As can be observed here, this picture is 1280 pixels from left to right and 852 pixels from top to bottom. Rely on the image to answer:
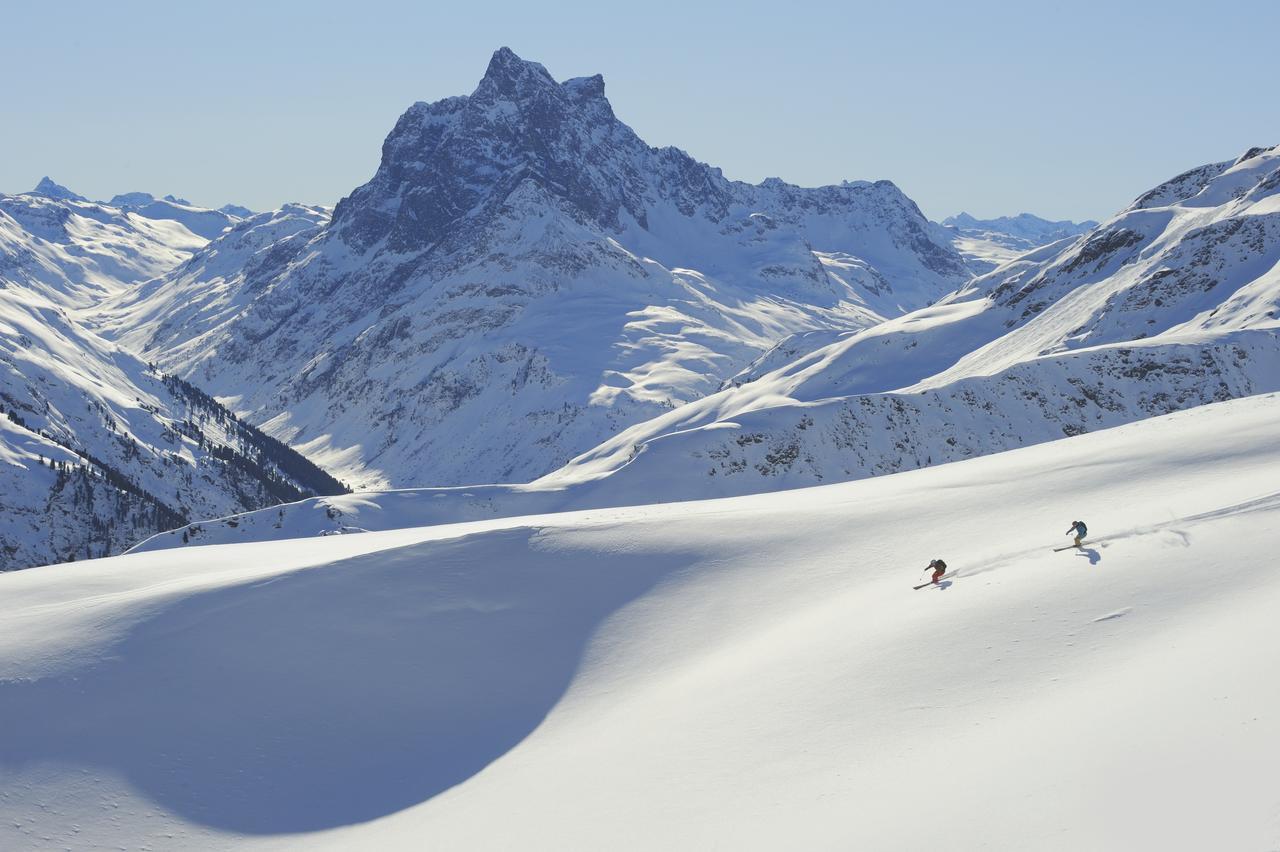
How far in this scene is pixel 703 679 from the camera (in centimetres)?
2573

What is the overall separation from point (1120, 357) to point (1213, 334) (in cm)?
862

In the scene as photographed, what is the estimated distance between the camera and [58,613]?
1200 inches

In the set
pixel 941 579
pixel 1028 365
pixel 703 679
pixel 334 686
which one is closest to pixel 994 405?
pixel 1028 365

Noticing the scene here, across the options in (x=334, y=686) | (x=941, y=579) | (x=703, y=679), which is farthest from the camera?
(x=334, y=686)

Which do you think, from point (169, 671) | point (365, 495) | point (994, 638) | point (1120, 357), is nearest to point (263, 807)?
point (169, 671)

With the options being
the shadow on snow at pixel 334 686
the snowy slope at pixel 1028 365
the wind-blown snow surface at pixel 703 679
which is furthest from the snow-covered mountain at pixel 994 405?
the shadow on snow at pixel 334 686

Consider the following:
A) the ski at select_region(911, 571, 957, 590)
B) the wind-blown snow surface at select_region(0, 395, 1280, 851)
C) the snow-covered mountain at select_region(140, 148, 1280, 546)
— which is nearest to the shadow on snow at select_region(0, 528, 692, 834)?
the wind-blown snow surface at select_region(0, 395, 1280, 851)

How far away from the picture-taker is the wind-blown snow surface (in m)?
16.6

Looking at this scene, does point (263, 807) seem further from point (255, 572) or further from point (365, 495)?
point (365, 495)

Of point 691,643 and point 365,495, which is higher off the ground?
point 365,495

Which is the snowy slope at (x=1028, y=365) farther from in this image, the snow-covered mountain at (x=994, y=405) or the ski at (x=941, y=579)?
the ski at (x=941, y=579)

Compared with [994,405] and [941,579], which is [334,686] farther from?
[994,405]

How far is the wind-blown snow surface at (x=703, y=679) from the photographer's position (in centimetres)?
1663

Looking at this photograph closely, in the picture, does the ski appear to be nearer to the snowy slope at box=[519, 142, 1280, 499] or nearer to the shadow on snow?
the shadow on snow
